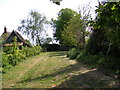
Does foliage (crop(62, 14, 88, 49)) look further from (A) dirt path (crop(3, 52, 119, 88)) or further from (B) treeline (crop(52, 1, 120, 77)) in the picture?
(A) dirt path (crop(3, 52, 119, 88))

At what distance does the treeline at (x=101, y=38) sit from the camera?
391 cm

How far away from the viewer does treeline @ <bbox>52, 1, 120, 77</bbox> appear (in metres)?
3.91

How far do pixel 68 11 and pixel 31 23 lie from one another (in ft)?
46.6

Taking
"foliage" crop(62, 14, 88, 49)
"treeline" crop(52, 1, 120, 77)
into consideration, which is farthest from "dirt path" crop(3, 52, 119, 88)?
"foliage" crop(62, 14, 88, 49)

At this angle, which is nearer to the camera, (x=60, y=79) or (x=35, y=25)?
(x=60, y=79)

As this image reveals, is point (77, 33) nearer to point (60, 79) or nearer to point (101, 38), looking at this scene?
point (101, 38)

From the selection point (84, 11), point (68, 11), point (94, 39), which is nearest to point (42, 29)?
point (68, 11)

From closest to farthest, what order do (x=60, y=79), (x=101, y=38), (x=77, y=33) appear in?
1. (x=60, y=79)
2. (x=101, y=38)
3. (x=77, y=33)

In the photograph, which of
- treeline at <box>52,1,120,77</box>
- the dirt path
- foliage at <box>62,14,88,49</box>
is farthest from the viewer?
foliage at <box>62,14,88,49</box>

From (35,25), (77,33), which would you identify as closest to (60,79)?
(77,33)

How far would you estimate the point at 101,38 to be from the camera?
11883mm

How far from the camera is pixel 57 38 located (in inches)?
2127

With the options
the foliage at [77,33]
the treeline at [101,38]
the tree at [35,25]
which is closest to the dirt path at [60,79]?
the treeline at [101,38]

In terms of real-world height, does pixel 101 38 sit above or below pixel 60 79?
above
